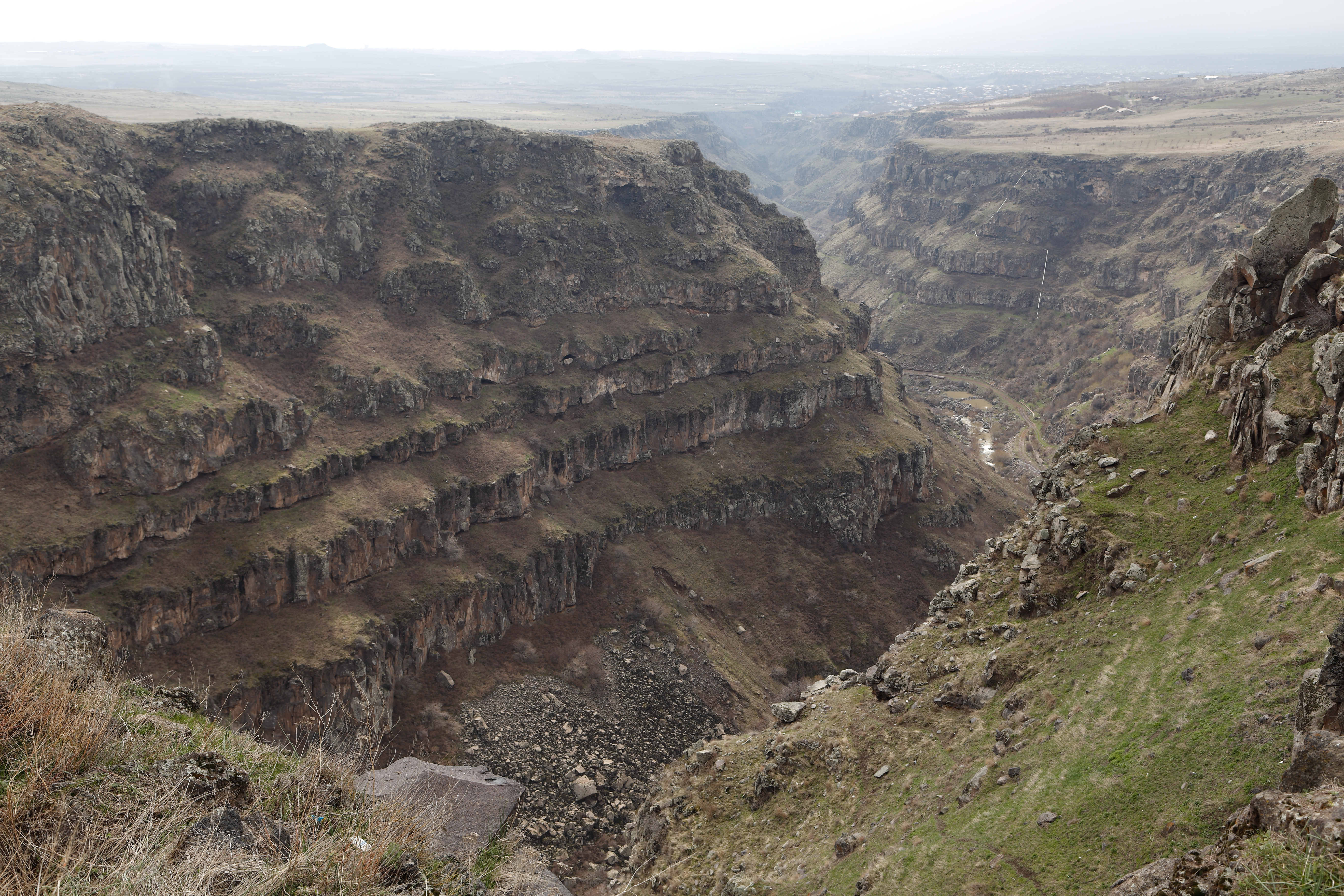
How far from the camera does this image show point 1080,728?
3603 cm

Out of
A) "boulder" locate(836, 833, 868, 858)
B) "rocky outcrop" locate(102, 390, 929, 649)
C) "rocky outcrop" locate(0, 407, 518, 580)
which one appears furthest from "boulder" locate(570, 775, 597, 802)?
"rocky outcrop" locate(0, 407, 518, 580)

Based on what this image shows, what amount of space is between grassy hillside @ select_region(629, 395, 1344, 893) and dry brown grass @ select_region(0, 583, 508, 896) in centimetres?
1925

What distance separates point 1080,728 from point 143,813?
3239 cm

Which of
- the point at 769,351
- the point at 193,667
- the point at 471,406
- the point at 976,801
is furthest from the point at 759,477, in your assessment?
the point at 976,801

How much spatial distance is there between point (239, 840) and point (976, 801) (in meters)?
27.4

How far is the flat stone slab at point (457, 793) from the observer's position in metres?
30.1

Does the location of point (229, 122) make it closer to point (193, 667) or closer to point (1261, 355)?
point (193, 667)

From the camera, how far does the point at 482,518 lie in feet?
317

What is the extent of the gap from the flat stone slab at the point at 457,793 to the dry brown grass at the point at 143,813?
4.59 metres

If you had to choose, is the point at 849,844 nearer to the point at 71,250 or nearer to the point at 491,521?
the point at 491,521

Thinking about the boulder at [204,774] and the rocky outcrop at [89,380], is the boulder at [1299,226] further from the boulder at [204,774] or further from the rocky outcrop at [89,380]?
the rocky outcrop at [89,380]

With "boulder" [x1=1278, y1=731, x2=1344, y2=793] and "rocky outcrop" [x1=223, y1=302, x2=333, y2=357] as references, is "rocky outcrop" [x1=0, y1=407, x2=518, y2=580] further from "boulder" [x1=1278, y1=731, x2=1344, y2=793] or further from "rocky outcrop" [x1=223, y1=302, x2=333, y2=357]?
"boulder" [x1=1278, y1=731, x2=1344, y2=793]

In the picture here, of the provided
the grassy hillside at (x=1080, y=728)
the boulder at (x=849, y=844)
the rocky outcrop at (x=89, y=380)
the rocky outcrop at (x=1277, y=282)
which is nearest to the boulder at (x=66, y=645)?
the grassy hillside at (x=1080, y=728)

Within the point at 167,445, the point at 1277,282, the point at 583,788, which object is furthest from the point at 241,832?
the point at 167,445
